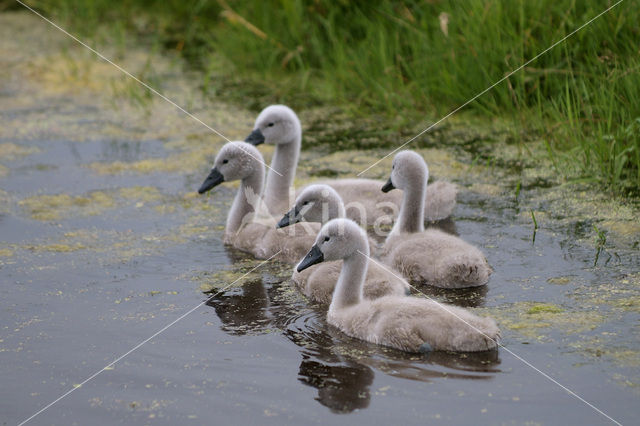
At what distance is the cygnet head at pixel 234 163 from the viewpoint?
6.62 meters

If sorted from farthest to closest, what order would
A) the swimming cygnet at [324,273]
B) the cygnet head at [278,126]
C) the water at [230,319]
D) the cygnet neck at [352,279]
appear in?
the cygnet head at [278,126], the swimming cygnet at [324,273], the cygnet neck at [352,279], the water at [230,319]

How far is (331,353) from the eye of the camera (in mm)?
4594

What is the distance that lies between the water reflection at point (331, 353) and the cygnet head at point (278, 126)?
5.41 ft

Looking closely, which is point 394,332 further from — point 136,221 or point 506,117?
point 506,117

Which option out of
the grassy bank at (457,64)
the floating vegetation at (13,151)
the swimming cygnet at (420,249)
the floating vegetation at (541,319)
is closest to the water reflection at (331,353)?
the swimming cygnet at (420,249)

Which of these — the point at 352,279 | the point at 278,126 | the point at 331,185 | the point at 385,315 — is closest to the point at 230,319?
the point at 352,279

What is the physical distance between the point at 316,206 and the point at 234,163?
995 mm

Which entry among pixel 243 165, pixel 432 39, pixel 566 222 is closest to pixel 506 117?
pixel 432 39

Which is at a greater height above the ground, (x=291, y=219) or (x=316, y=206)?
(x=316, y=206)

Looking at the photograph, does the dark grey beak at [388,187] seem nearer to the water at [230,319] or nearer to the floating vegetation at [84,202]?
the water at [230,319]

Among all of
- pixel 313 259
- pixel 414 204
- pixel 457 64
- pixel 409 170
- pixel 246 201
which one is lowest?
pixel 313 259

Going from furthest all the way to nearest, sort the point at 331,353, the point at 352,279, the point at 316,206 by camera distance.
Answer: the point at 316,206 → the point at 352,279 → the point at 331,353

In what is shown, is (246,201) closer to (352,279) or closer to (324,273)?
(324,273)

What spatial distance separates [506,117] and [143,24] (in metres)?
7.30
